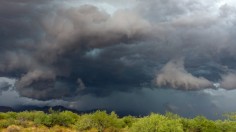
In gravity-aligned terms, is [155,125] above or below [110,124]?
below

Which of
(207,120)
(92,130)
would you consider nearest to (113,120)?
(92,130)

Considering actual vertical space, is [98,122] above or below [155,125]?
above

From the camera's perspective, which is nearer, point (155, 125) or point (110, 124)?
point (155, 125)

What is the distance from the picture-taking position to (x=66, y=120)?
593 ft

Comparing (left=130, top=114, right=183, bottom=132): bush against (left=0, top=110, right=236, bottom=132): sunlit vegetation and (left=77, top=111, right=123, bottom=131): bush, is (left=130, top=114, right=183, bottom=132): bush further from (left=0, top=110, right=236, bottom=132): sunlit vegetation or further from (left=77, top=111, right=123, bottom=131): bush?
(left=77, top=111, right=123, bottom=131): bush

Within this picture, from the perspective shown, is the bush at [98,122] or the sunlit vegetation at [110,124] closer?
the sunlit vegetation at [110,124]

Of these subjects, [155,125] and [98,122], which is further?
[98,122]

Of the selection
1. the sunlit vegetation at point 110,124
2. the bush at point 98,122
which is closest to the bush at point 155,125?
the sunlit vegetation at point 110,124

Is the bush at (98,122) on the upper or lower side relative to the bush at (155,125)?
upper

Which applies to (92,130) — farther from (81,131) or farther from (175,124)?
(175,124)

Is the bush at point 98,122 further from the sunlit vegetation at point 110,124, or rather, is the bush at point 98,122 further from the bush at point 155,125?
the bush at point 155,125

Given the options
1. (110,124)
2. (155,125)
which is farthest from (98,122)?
(155,125)

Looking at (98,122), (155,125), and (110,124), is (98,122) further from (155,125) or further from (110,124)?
(155,125)

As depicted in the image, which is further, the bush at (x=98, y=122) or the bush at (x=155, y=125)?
the bush at (x=98, y=122)
